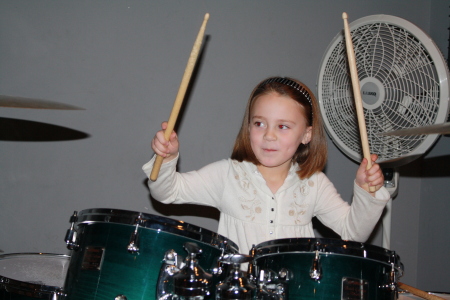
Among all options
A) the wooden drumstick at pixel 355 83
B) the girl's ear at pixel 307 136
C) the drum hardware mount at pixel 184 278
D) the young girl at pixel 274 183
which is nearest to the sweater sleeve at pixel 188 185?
the young girl at pixel 274 183

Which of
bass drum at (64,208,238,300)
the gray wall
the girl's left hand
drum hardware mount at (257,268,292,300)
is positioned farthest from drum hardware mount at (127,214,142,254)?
the gray wall

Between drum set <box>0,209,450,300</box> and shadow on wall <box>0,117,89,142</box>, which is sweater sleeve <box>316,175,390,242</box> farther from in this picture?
shadow on wall <box>0,117,89,142</box>

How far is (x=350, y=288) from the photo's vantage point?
3.47ft

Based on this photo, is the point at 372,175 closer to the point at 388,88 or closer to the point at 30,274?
the point at 388,88

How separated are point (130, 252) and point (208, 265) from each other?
171 mm

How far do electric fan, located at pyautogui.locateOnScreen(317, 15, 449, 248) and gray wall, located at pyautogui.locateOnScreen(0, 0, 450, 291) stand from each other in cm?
29

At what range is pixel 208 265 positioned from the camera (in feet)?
3.69

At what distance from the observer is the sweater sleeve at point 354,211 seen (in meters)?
1.38

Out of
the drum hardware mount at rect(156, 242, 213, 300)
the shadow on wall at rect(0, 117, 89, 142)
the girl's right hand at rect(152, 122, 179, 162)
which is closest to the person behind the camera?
the drum hardware mount at rect(156, 242, 213, 300)

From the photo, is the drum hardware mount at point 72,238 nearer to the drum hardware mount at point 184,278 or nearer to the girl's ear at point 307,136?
the drum hardware mount at point 184,278

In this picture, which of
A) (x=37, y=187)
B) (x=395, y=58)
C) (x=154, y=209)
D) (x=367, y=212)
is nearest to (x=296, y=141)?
(x=367, y=212)

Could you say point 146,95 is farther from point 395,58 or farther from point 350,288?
point 350,288

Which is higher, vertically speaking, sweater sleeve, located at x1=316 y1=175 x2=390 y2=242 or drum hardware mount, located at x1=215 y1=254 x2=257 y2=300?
sweater sleeve, located at x1=316 y1=175 x2=390 y2=242

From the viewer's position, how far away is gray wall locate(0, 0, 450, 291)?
169 centimetres
